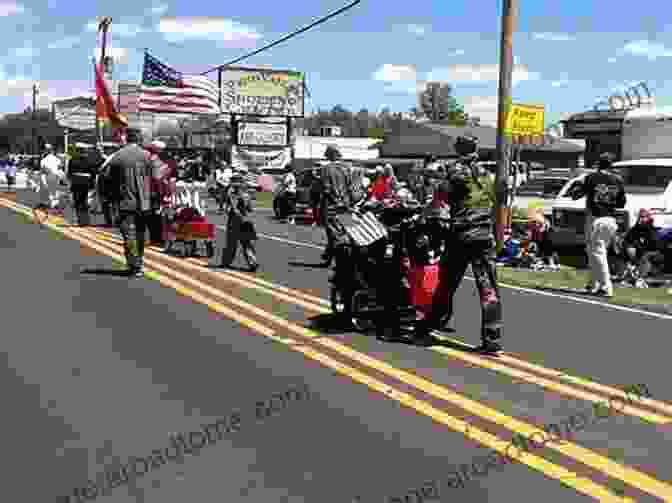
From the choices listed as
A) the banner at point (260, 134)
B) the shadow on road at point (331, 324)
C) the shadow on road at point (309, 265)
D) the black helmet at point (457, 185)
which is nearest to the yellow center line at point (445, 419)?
the shadow on road at point (331, 324)

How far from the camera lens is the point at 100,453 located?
5480 millimetres

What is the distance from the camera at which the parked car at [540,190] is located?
1008 inches

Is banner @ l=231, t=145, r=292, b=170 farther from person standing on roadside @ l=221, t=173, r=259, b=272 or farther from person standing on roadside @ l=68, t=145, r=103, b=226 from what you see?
person standing on roadside @ l=221, t=173, r=259, b=272

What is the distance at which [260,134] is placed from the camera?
50750mm

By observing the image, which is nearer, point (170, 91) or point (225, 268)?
point (225, 268)

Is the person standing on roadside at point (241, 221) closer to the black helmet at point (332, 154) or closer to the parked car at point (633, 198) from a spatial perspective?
the black helmet at point (332, 154)

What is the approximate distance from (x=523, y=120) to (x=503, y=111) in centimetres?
40

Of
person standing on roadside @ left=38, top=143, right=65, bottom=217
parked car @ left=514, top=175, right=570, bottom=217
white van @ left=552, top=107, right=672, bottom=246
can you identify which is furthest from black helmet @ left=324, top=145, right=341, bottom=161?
person standing on roadside @ left=38, top=143, right=65, bottom=217

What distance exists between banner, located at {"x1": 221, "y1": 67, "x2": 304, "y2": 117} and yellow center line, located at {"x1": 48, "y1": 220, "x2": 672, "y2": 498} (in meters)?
40.7

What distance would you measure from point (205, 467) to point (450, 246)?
3992 millimetres

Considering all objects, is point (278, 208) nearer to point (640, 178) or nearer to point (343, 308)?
point (640, 178)

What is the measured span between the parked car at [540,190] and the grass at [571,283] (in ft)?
28.3

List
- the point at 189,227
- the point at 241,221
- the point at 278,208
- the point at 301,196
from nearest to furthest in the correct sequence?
1. the point at 241,221
2. the point at 189,227
3. the point at 301,196
4. the point at 278,208

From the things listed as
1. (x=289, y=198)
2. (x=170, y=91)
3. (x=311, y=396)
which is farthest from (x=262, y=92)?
(x=311, y=396)
